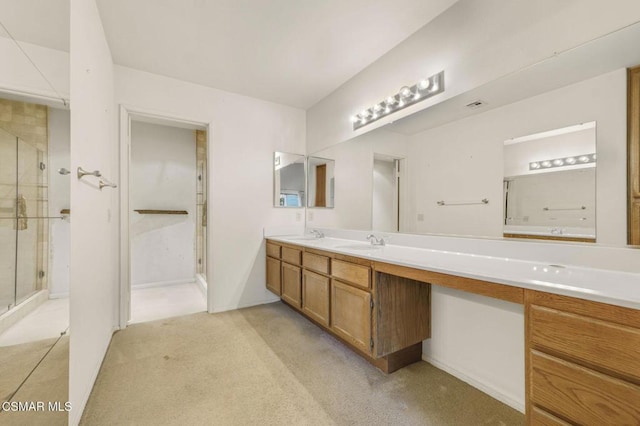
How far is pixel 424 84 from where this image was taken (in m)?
1.89

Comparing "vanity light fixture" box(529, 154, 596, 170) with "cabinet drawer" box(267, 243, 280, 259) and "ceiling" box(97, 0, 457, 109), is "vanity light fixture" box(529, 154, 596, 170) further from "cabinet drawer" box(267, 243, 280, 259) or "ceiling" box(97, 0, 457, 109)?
"cabinet drawer" box(267, 243, 280, 259)

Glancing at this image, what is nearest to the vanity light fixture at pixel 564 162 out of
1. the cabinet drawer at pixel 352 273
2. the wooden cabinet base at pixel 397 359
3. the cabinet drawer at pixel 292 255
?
the cabinet drawer at pixel 352 273

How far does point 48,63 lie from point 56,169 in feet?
1.33

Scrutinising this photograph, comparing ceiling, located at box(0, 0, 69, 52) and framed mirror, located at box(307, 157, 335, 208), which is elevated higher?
ceiling, located at box(0, 0, 69, 52)

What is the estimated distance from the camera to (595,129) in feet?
4.00

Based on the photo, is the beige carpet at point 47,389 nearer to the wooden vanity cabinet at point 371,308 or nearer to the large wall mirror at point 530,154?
the wooden vanity cabinet at point 371,308

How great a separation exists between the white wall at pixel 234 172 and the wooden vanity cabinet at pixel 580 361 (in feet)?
8.57

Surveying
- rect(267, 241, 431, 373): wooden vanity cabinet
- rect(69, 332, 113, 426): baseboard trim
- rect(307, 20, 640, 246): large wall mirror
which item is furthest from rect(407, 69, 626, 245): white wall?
rect(69, 332, 113, 426): baseboard trim

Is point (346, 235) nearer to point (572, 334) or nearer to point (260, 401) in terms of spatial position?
point (260, 401)

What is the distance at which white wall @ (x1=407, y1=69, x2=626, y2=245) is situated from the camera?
1170 millimetres

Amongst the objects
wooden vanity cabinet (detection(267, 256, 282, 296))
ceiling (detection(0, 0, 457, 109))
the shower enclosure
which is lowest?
wooden vanity cabinet (detection(267, 256, 282, 296))

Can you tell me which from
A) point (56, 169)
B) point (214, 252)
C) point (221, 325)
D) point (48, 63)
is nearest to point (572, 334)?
point (56, 169)

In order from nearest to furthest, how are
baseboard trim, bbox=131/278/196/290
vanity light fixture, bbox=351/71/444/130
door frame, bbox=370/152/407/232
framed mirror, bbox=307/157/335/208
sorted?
vanity light fixture, bbox=351/71/444/130 < door frame, bbox=370/152/407/232 < framed mirror, bbox=307/157/335/208 < baseboard trim, bbox=131/278/196/290

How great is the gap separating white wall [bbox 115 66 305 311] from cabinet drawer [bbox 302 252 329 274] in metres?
0.97
